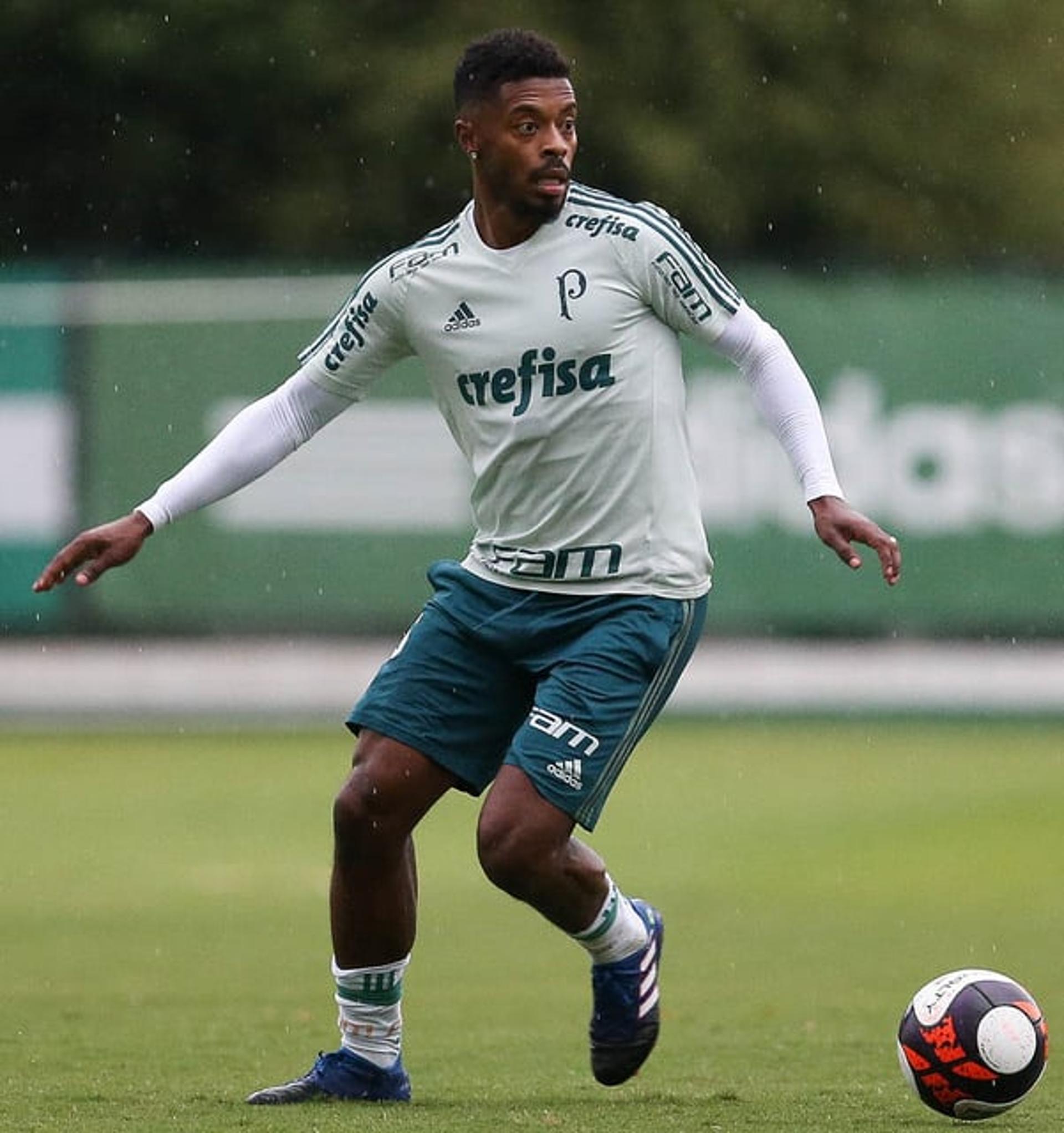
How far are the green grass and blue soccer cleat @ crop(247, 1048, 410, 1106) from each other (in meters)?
0.13

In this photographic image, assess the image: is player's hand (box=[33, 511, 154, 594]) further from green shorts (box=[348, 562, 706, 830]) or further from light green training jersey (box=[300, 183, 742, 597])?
light green training jersey (box=[300, 183, 742, 597])

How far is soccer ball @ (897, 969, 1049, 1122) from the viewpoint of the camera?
6824 millimetres

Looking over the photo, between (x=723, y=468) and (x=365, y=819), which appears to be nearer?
(x=365, y=819)

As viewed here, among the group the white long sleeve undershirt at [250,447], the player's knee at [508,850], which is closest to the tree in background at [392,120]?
the white long sleeve undershirt at [250,447]

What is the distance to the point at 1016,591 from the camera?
20750mm

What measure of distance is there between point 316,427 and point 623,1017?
1.76 meters

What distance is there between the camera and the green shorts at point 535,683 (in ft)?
23.6

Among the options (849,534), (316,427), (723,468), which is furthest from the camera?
(723,468)

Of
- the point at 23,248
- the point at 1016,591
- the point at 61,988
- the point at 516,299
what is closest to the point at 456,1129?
the point at 516,299

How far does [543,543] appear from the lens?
7336 millimetres

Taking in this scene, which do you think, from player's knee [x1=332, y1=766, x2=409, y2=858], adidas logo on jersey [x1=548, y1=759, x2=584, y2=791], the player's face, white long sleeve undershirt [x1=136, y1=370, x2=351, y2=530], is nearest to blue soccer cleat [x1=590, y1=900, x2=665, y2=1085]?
adidas logo on jersey [x1=548, y1=759, x2=584, y2=791]

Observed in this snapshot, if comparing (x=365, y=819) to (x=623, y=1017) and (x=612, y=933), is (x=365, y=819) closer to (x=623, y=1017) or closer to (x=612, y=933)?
(x=612, y=933)

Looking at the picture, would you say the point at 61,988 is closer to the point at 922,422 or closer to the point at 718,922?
the point at 718,922

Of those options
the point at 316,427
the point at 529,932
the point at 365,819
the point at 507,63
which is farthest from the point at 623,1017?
the point at 529,932
